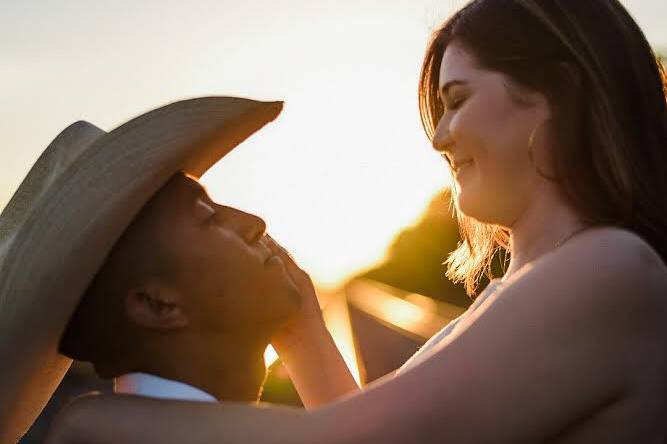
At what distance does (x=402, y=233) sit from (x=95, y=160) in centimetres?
5482

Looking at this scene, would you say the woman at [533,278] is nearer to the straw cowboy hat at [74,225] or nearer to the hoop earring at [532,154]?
the hoop earring at [532,154]

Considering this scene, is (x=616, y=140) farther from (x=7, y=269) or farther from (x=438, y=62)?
(x=7, y=269)

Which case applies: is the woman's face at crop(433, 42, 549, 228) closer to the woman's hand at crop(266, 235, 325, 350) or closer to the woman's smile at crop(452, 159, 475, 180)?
the woman's smile at crop(452, 159, 475, 180)

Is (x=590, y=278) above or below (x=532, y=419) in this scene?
above

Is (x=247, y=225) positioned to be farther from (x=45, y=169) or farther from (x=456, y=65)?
(x=456, y=65)

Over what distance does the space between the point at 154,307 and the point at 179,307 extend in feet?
0.20

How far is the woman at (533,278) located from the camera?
2184mm

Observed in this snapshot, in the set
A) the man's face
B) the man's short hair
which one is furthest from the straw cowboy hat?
the man's face

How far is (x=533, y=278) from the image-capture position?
2314 millimetres

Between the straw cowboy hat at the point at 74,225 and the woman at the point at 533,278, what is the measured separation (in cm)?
18

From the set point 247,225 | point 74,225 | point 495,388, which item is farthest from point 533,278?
point 74,225

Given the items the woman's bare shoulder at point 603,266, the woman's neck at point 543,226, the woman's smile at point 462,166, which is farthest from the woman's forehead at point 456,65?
the woman's bare shoulder at point 603,266

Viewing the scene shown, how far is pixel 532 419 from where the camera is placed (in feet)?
7.23

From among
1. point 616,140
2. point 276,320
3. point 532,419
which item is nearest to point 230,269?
point 276,320
